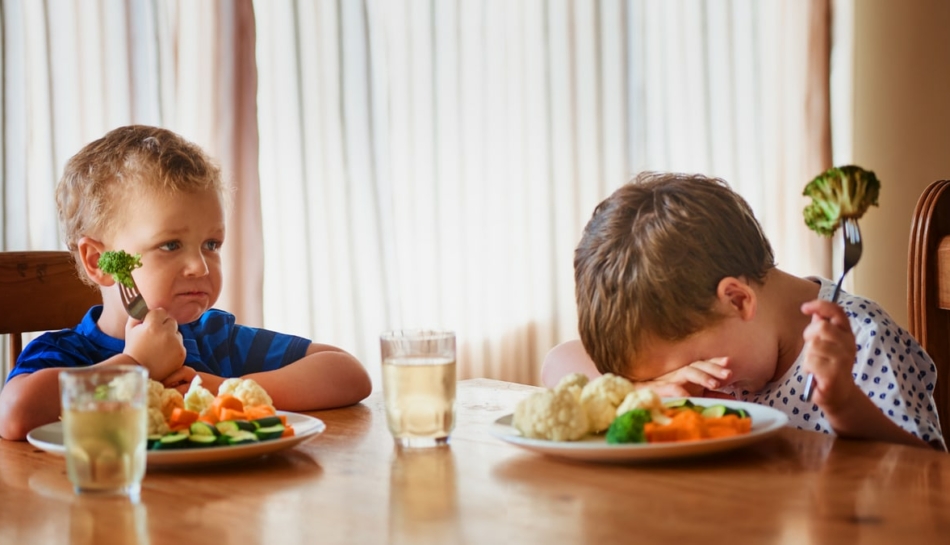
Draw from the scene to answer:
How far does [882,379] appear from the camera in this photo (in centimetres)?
128

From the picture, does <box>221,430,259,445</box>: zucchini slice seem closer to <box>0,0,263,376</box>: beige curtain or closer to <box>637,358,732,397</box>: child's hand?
<box>637,358,732,397</box>: child's hand

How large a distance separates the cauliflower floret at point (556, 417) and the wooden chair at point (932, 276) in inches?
25.8

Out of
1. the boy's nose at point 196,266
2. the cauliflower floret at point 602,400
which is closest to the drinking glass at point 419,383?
the cauliflower floret at point 602,400

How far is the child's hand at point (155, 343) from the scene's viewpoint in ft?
4.17

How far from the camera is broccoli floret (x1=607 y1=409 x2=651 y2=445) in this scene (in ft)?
3.01

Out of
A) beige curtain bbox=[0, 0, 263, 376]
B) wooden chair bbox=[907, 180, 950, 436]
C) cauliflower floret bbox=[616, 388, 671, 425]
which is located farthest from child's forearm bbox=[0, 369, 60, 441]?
beige curtain bbox=[0, 0, 263, 376]

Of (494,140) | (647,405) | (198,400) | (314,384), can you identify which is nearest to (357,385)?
(314,384)

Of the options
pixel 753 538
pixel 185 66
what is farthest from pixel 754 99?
pixel 753 538

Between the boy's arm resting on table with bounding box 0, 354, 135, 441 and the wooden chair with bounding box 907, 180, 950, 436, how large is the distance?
1099 mm

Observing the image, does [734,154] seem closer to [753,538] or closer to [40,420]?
[40,420]

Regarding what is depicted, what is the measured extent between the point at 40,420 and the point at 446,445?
0.51m

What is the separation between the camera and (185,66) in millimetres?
3025

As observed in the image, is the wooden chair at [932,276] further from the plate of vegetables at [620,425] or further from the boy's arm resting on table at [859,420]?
the plate of vegetables at [620,425]

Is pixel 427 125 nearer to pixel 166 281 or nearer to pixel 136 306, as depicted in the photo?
pixel 166 281
